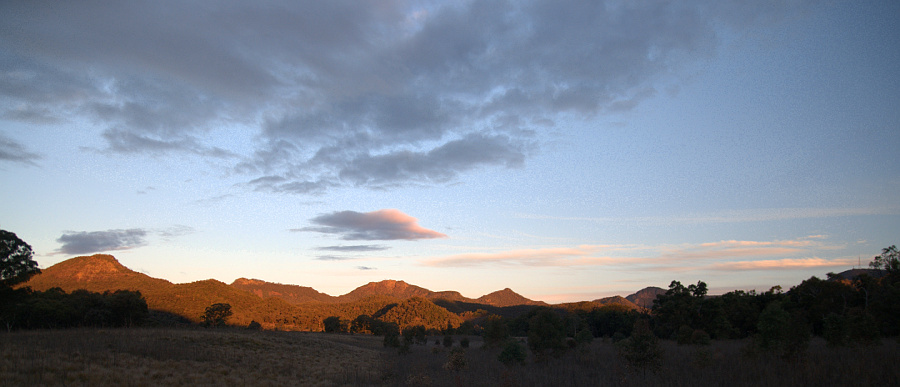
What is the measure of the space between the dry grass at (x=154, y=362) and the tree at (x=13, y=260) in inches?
554

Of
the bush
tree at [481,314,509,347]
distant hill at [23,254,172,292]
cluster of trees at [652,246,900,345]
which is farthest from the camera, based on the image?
distant hill at [23,254,172,292]

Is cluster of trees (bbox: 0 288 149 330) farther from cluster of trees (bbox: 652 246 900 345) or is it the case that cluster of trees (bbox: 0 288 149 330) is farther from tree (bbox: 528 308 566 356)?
cluster of trees (bbox: 652 246 900 345)

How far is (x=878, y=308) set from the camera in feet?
122

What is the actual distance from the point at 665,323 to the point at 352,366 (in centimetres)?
5281

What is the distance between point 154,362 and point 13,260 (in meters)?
25.1

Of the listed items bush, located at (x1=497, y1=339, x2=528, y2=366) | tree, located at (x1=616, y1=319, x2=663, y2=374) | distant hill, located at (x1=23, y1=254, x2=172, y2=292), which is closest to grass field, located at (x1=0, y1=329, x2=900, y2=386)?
tree, located at (x1=616, y1=319, x2=663, y2=374)

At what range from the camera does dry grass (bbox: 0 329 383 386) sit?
666 inches

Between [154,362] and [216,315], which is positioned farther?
[216,315]

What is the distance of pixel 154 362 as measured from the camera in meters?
21.8

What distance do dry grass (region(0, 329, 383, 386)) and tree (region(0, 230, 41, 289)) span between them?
1408 cm

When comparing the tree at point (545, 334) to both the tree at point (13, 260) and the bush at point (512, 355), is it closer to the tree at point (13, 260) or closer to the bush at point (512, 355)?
the bush at point (512, 355)

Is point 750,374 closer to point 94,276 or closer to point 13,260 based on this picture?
point 13,260

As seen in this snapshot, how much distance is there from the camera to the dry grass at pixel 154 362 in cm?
1691

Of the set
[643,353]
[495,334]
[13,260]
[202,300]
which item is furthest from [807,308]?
[202,300]
